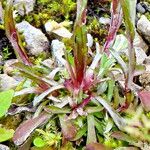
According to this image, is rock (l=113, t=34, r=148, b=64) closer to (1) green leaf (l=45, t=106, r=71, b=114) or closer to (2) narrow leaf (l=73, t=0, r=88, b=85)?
(2) narrow leaf (l=73, t=0, r=88, b=85)

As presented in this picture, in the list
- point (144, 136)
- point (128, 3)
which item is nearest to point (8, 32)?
point (128, 3)

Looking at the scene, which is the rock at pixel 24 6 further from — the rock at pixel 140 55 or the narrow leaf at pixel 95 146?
the narrow leaf at pixel 95 146

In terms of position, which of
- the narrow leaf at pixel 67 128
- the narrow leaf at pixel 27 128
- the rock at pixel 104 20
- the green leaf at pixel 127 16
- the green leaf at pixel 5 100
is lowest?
the narrow leaf at pixel 67 128

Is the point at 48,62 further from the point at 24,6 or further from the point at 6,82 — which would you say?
the point at 24,6

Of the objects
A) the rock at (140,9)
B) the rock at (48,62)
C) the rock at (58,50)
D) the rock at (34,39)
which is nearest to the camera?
the rock at (58,50)

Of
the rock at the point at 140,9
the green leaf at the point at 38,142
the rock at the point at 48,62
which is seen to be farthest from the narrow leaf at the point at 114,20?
the rock at the point at 140,9

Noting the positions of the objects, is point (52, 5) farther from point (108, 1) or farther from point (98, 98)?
point (98, 98)

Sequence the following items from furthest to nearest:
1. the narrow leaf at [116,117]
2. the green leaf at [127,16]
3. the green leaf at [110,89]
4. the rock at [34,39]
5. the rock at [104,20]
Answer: the rock at [104,20], the rock at [34,39], the green leaf at [110,89], the narrow leaf at [116,117], the green leaf at [127,16]

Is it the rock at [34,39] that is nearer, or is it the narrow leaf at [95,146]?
the narrow leaf at [95,146]

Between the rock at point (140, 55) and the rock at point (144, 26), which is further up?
the rock at point (144, 26)
